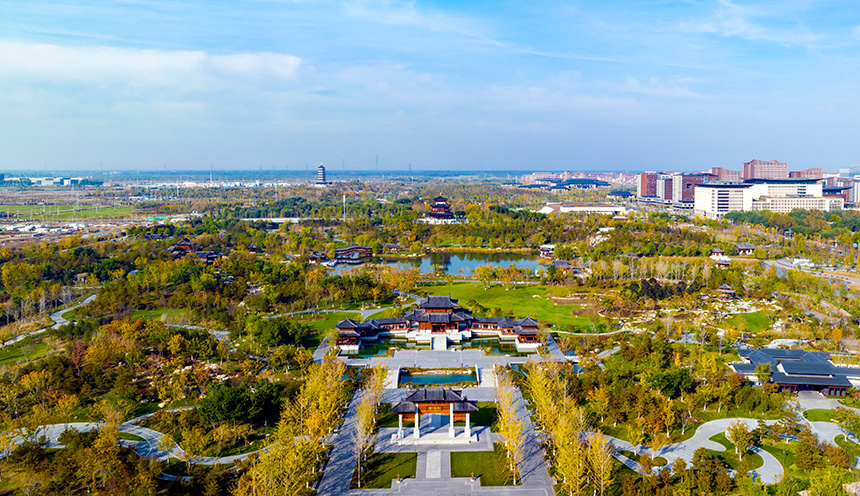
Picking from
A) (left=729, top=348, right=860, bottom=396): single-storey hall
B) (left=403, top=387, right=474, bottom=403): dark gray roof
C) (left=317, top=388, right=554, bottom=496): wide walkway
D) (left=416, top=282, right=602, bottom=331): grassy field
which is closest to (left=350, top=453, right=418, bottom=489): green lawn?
(left=317, top=388, right=554, bottom=496): wide walkway

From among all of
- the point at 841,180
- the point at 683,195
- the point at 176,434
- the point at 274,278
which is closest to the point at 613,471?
the point at 176,434

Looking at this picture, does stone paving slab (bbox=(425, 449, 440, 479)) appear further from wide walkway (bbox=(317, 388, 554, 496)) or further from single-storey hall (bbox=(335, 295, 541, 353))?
single-storey hall (bbox=(335, 295, 541, 353))

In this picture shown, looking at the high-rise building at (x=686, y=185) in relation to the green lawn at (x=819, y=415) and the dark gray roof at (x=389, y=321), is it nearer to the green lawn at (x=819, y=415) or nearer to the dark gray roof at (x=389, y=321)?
the dark gray roof at (x=389, y=321)

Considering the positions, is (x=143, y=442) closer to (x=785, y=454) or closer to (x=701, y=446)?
(x=701, y=446)

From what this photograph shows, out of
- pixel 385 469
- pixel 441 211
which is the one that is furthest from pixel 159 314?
pixel 441 211

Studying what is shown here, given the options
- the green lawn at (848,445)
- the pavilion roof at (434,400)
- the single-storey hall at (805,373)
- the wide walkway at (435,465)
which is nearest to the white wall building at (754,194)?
the single-storey hall at (805,373)

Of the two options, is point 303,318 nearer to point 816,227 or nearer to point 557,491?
point 557,491

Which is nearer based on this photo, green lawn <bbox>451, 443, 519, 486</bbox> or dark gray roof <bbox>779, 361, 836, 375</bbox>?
green lawn <bbox>451, 443, 519, 486</bbox>
